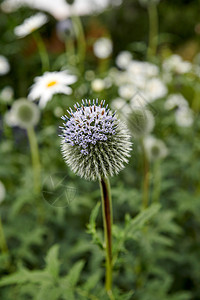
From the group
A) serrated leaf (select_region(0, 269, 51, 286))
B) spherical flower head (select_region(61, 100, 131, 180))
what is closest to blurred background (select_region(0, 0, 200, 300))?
serrated leaf (select_region(0, 269, 51, 286))

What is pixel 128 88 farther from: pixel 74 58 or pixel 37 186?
pixel 37 186

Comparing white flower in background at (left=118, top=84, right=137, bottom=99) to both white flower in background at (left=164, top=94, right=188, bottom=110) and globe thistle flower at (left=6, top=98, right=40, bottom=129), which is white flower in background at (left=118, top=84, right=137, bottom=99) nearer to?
white flower in background at (left=164, top=94, right=188, bottom=110)

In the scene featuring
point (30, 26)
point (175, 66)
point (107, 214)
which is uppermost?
point (30, 26)

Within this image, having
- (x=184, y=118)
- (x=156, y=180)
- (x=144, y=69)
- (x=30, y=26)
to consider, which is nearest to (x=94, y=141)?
(x=156, y=180)

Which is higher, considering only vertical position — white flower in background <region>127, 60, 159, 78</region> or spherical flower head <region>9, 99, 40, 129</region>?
white flower in background <region>127, 60, 159, 78</region>

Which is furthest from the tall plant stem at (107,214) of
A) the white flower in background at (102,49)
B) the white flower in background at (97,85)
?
the white flower in background at (102,49)

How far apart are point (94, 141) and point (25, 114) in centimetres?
168

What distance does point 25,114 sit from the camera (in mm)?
2496

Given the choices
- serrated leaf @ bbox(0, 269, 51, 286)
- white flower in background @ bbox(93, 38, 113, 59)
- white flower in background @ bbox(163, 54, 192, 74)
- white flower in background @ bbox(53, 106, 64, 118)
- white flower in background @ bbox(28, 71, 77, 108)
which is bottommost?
serrated leaf @ bbox(0, 269, 51, 286)

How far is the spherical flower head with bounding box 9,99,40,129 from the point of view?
2.45 meters

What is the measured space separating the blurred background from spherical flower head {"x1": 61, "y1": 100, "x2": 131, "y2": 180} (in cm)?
19

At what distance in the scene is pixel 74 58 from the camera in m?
2.72

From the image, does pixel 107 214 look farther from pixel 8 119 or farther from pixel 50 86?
pixel 8 119

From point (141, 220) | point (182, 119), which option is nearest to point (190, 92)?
point (182, 119)
